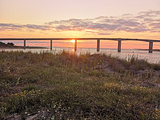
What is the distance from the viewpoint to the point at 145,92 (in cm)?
437

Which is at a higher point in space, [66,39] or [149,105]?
[66,39]

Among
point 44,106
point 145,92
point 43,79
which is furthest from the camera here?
point 43,79

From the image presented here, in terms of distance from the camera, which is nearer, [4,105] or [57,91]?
[4,105]

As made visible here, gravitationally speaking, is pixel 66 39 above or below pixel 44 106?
above

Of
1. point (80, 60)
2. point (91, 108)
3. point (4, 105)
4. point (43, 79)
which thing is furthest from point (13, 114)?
point (80, 60)

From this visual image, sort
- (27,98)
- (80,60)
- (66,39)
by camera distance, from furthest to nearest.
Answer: (66,39)
(80,60)
(27,98)

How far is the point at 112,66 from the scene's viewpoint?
10.3 metres

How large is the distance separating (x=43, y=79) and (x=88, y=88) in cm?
213

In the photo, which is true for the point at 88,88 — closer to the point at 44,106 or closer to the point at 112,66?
the point at 44,106

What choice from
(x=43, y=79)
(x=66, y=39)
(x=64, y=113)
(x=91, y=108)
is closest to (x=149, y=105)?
(x=91, y=108)

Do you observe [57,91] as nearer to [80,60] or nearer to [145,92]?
[145,92]

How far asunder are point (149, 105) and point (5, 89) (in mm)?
4097

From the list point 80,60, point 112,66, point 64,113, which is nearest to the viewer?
point 64,113

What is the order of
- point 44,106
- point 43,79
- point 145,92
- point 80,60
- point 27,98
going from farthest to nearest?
point 80,60 → point 43,79 → point 145,92 → point 27,98 → point 44,106
